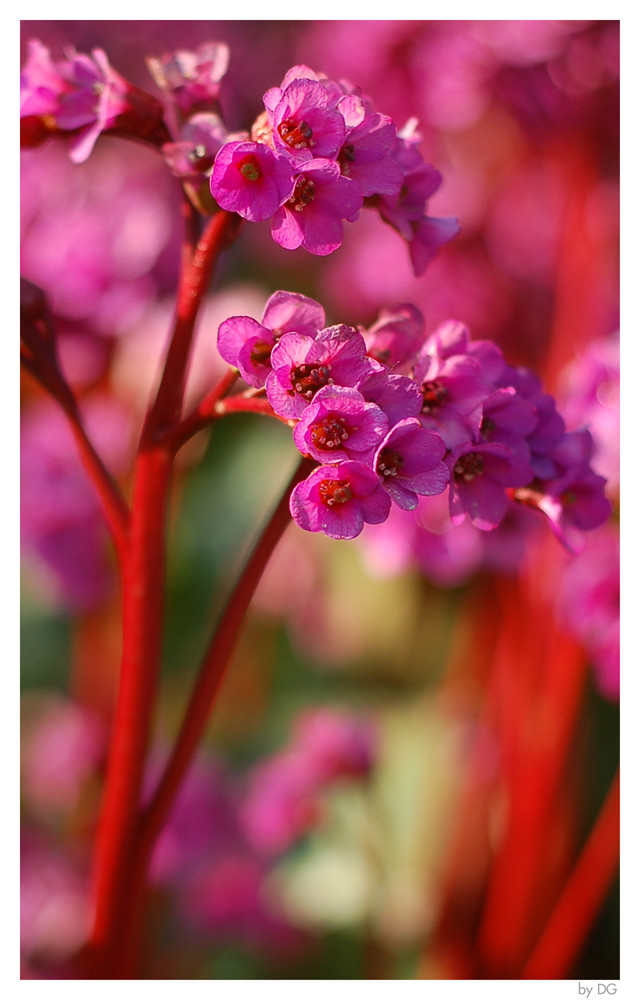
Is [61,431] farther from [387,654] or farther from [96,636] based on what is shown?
[387,654]

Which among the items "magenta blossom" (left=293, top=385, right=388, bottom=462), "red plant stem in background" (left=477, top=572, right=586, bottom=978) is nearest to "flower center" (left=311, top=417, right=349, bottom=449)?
Answer: "magenta blossom" (left=293, top=385, right=388, bottom=462)

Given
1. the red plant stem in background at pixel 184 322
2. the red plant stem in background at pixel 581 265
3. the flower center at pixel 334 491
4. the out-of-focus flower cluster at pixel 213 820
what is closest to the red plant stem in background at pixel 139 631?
the red plant stem in background at pixel 184 322

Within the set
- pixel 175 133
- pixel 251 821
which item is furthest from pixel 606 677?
pixel 175 133

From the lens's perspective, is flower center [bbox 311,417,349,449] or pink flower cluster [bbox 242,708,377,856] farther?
pink flower cluster [bbox 242,708,377,856]

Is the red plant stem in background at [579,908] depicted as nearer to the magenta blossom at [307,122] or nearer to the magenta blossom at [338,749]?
the magenta blossom at [338,749]

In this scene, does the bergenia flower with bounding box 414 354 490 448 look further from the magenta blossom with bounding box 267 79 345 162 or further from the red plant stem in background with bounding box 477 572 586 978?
the red plant stem in background with bounding box 477 572 586 978

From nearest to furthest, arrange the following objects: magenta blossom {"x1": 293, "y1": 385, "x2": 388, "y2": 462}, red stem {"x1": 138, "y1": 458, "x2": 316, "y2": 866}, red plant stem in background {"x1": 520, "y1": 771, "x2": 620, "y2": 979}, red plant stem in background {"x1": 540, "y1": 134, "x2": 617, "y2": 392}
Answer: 1. magenta blossom {"x1": 293, "y1": 385, "x2": 388, "y2": 462}
2. red stem {"x1": 138, "y1": 458, "x2": 316, "y2": 866}
3. red plant stem in background {"x1": 520, "y1": 771, "x2": 620, "y2": 979}
4. red plant stem in background {"x1": 540, "y1": 134, "x2": 617, "y2": 392}
